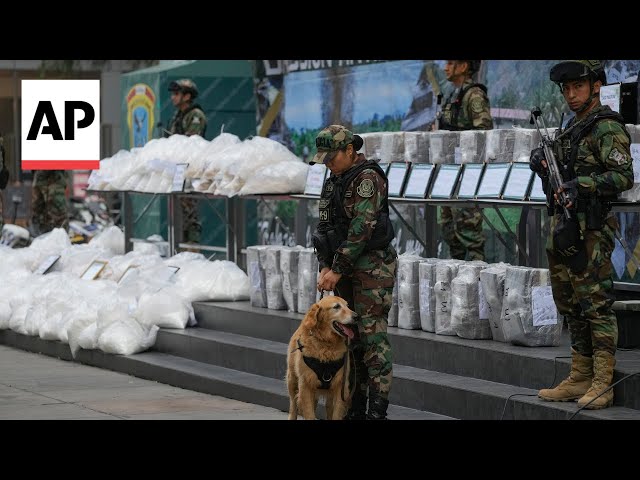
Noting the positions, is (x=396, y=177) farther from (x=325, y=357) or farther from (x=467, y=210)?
(x=325, y=357)

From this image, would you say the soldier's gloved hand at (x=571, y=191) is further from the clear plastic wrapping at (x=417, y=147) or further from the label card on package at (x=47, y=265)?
the label card on package at (x=47, y=265)

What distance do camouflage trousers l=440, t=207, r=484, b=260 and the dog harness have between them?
3.02m

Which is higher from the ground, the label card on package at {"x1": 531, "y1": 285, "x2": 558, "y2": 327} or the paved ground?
the label card on package at {"x1": 531, "y1": 285, "x2": 558, "y2": 327}

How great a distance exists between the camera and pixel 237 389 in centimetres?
1076

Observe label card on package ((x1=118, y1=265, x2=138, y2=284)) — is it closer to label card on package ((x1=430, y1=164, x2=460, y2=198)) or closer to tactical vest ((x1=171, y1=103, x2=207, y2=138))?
tactical vest ((x1=171, y1=103, x2=207, y2=138))

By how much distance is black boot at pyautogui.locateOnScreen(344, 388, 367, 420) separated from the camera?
8.88 metres

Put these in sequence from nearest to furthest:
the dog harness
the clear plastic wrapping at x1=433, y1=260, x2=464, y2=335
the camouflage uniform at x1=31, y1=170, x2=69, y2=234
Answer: the dog harness → the clear plastic wrapping at x1=433, y1=260, x2=464, y2=335 → the camouflage uniform at x1=31, y1=170, x2=69, y2=234

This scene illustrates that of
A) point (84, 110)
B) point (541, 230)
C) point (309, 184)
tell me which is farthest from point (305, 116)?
point (541, 230)

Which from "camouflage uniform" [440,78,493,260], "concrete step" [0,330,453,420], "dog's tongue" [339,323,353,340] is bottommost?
"concrete step" [0,330,453,420]

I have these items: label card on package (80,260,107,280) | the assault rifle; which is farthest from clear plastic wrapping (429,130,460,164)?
label card on package (80,260,107,280)

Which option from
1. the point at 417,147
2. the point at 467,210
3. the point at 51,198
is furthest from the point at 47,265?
the point at 467,210
